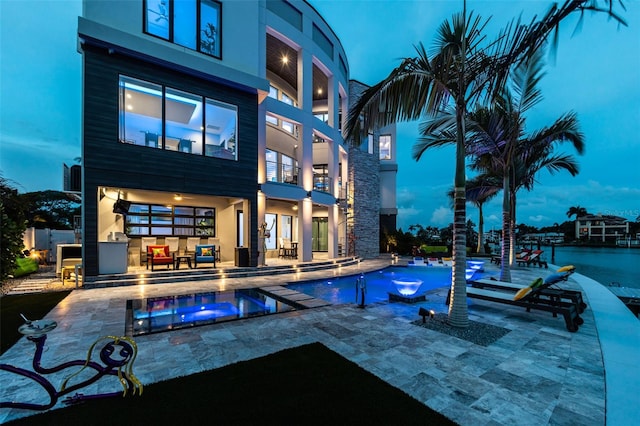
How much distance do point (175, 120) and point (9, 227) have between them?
20.6 ft

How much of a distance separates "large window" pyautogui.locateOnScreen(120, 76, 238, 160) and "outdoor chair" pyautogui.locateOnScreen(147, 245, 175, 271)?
388 cm

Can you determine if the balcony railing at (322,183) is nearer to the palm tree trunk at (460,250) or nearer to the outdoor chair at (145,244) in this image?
the outdoor chair at (145,244)

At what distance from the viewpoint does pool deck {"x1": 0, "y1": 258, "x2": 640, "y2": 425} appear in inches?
102

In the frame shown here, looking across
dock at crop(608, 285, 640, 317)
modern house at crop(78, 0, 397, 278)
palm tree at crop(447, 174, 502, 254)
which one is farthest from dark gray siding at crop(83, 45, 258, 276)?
palm tree at crop(447, 174, 502, 254)

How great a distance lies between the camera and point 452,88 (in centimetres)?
498

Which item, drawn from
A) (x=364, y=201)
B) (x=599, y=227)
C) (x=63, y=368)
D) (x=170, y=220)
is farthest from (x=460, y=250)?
(x=599, y=227)

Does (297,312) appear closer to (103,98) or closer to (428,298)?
(428,298)

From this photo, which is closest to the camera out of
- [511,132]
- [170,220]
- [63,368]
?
[63,368]

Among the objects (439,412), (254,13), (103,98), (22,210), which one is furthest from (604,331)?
(22,210)

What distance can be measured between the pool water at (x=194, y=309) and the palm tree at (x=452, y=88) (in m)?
3.71

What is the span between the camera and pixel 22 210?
993 cm

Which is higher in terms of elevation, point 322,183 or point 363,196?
point 322,183

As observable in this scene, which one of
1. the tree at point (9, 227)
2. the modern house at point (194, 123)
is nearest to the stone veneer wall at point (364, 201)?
the modern house at point (194, 123)

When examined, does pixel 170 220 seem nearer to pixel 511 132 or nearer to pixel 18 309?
pixel 18 309
